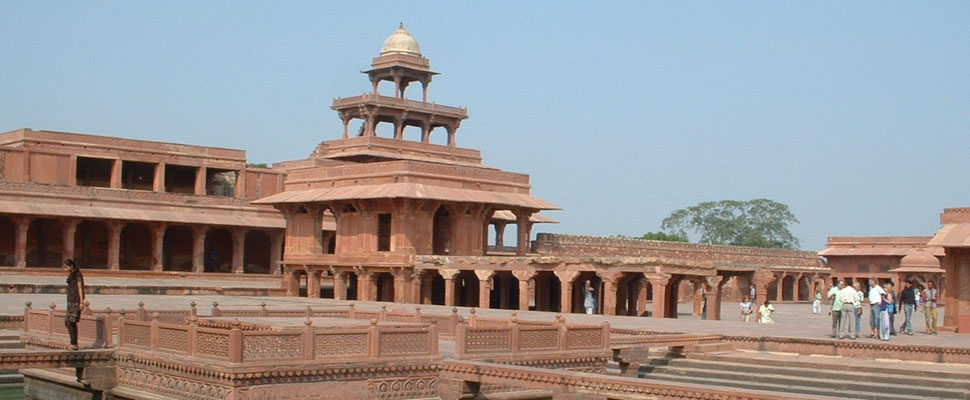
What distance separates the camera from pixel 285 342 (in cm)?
1370

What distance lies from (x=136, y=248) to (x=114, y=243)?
12.3 feet

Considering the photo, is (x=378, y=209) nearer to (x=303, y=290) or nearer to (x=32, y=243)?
(x=303, y=290)

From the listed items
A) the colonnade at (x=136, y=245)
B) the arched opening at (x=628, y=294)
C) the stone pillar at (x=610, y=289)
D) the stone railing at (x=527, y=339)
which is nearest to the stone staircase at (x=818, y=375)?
the stone railing at (x=527, y=339)

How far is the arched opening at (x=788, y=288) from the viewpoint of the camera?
54553 mm

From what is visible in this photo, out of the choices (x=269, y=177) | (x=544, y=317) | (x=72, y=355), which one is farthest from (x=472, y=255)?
(x=72, y=355)

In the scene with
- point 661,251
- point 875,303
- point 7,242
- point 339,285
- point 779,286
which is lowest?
point 339,285

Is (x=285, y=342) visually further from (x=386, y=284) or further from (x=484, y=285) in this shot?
(x=386, y=284)

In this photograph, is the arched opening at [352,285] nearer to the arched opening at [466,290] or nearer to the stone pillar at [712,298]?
the arched opening at [466,290]

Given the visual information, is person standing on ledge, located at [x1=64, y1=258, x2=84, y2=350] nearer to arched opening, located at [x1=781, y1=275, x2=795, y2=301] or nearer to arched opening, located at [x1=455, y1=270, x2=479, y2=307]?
arched opening, located at [x1=455, y1=270, x2=479, y2=307]

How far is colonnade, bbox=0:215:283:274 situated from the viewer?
38125 mm

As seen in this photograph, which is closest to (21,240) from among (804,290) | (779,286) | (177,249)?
(177,249)

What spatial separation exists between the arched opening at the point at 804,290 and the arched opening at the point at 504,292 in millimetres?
21594

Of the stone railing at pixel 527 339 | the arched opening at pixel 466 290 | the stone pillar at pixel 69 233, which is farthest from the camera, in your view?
the stone pillar at pixel 69 233

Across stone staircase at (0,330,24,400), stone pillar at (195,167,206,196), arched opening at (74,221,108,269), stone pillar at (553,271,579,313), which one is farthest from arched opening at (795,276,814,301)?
stone staircase at (0,330,24,400)
